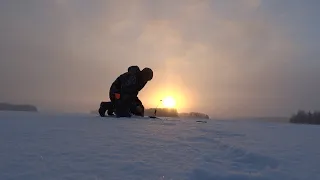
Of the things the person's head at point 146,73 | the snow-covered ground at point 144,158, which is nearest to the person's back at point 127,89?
the person's head at point 146,73

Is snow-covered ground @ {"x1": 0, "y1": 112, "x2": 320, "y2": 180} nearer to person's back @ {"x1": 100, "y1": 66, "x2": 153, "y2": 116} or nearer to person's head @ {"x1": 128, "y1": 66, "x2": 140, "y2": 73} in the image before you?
person's back @ {"x1": 100, "y1": 66, "x2": 153, "y2": 116}

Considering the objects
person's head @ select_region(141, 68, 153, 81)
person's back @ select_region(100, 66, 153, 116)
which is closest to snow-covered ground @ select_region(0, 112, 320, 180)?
person's back @ select_region(100, 66, 153, 116)

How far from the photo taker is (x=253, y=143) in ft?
20.6

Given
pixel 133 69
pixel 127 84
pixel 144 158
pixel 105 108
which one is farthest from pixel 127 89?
pixel 144 158

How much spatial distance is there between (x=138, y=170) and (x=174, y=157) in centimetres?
90

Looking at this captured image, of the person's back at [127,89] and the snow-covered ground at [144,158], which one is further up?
the person's back at [127,89]

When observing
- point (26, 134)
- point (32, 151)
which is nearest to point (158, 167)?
point (32, 151)

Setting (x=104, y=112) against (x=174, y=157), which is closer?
(x=174, y=157)

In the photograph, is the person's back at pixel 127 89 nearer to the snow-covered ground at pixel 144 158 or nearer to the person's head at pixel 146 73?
the person's head at pixel 146 73

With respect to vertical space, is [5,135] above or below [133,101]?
below

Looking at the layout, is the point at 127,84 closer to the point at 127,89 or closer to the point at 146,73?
the point at 127,89

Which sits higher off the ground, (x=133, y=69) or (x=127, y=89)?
(x=133, y=69)

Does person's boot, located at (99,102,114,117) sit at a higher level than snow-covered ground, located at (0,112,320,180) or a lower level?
higher

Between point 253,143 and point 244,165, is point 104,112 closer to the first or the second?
point 253,143
